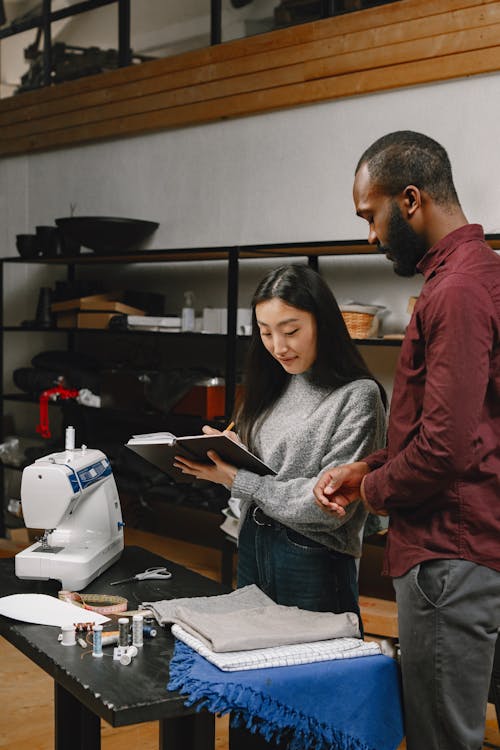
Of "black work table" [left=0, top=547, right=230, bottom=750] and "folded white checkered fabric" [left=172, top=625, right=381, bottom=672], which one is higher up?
"folded white checkered fabric" [left=172, top=625, right=381, bottom=672]

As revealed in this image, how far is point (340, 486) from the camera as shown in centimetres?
196

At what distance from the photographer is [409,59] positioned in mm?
4258

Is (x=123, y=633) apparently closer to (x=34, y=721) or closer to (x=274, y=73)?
(x=34, y=721)

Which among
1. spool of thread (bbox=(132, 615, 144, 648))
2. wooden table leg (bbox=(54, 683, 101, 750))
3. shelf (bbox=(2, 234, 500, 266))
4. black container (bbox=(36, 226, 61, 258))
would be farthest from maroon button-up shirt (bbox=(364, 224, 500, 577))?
black container (bbox=(36, 226, 61, 258))

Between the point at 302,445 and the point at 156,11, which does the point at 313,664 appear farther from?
the point at 156,11

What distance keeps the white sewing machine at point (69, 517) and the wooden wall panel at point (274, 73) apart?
266 cm

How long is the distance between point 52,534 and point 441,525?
112 cm

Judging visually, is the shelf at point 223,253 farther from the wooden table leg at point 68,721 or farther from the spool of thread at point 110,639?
the spool of thread at point 110,639

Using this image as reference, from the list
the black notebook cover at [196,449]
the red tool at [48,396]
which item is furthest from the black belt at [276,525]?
the red tool at [48,396]

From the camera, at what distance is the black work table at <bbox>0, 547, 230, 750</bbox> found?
162 cm

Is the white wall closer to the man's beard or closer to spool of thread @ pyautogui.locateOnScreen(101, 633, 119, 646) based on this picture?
the man's beard

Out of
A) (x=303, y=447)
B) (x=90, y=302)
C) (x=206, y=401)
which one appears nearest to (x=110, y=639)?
(x=303, y=447)

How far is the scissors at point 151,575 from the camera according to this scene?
93.9 inches

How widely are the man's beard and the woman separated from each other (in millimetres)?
550
